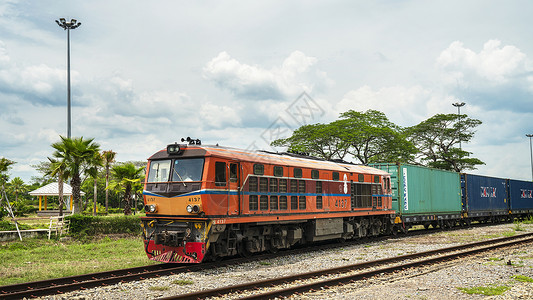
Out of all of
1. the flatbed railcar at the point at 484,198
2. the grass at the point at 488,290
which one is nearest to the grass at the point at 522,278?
the grass at the point at 488,290

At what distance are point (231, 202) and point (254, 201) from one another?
1.15 m

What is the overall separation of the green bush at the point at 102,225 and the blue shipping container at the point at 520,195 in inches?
1168

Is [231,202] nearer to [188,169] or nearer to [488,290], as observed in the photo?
[188,169]

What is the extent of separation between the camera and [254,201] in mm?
14094

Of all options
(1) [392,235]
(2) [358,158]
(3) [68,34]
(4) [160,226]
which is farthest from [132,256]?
(2) [358,158]

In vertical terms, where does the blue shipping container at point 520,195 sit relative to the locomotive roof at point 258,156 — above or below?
below

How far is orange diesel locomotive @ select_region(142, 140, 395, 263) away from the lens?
12.4m

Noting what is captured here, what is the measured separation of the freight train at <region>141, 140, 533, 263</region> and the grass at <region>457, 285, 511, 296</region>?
257 inches

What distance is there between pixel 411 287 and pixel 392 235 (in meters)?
13.3

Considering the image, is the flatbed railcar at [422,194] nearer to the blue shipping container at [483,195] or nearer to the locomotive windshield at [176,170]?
the blue shipping container at [483,195]

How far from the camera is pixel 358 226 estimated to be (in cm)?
1967

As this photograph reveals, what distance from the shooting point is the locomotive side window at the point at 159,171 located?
1323 centimetres

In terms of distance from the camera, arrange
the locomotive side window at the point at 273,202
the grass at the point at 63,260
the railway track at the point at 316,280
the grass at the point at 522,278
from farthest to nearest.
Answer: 1. the locomotive side window at the point at 273,202
2. the grass at the point at 63,260
3. the grass at the point at 522,278
4. the railway track at the point at 316,280

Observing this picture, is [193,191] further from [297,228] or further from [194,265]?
[297,228]
